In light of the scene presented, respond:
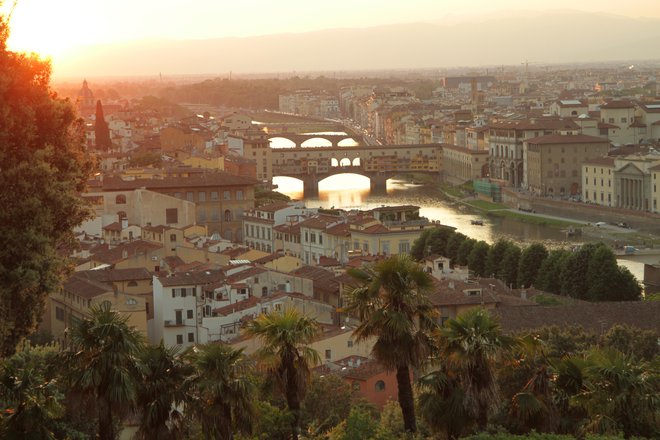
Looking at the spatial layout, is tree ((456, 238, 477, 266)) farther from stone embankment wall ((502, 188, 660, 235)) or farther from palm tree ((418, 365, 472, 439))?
palm tree ((418, 365, 472, 439))

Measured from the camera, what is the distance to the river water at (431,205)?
31078 mm

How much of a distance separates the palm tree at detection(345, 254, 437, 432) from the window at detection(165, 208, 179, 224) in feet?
59.2

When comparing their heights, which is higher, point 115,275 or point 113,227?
point 115,275

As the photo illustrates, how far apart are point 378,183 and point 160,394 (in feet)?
129

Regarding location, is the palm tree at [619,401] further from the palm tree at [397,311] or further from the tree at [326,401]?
the tree at [326,401]

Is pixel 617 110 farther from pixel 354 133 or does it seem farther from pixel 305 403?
pixel 305 403

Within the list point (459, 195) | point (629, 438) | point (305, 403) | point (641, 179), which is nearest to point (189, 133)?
point (459, 195)

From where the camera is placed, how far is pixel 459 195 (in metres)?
43.1

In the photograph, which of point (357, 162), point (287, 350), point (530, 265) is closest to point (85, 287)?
point (530, 265)

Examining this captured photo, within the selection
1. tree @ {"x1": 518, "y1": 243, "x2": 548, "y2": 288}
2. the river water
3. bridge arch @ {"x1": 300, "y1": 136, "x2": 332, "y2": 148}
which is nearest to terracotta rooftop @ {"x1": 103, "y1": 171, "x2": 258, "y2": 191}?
the river water

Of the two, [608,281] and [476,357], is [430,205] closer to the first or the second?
[608,281]

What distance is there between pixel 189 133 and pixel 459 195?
9.84 m

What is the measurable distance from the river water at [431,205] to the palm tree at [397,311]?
1619 centimetres

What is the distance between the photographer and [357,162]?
166 feet
